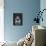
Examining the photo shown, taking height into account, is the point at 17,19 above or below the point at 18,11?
below

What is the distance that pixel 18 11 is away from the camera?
5309 millimetres

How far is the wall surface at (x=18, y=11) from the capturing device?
5258mm

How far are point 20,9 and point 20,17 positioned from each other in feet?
1.04

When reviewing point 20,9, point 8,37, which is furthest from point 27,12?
point 8,37

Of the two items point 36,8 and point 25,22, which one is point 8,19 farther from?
point 36,8

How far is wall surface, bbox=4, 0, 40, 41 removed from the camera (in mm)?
5258

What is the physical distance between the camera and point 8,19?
207 inches

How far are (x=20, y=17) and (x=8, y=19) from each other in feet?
1.58

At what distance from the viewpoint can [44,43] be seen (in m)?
2.64

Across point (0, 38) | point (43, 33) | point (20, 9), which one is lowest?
point (0, 38)

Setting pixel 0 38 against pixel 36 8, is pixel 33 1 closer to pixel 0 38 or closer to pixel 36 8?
pixel 36 8

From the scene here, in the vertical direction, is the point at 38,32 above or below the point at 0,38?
above

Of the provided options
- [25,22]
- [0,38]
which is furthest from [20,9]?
[0,38]

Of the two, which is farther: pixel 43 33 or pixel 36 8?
pixel 36 8
